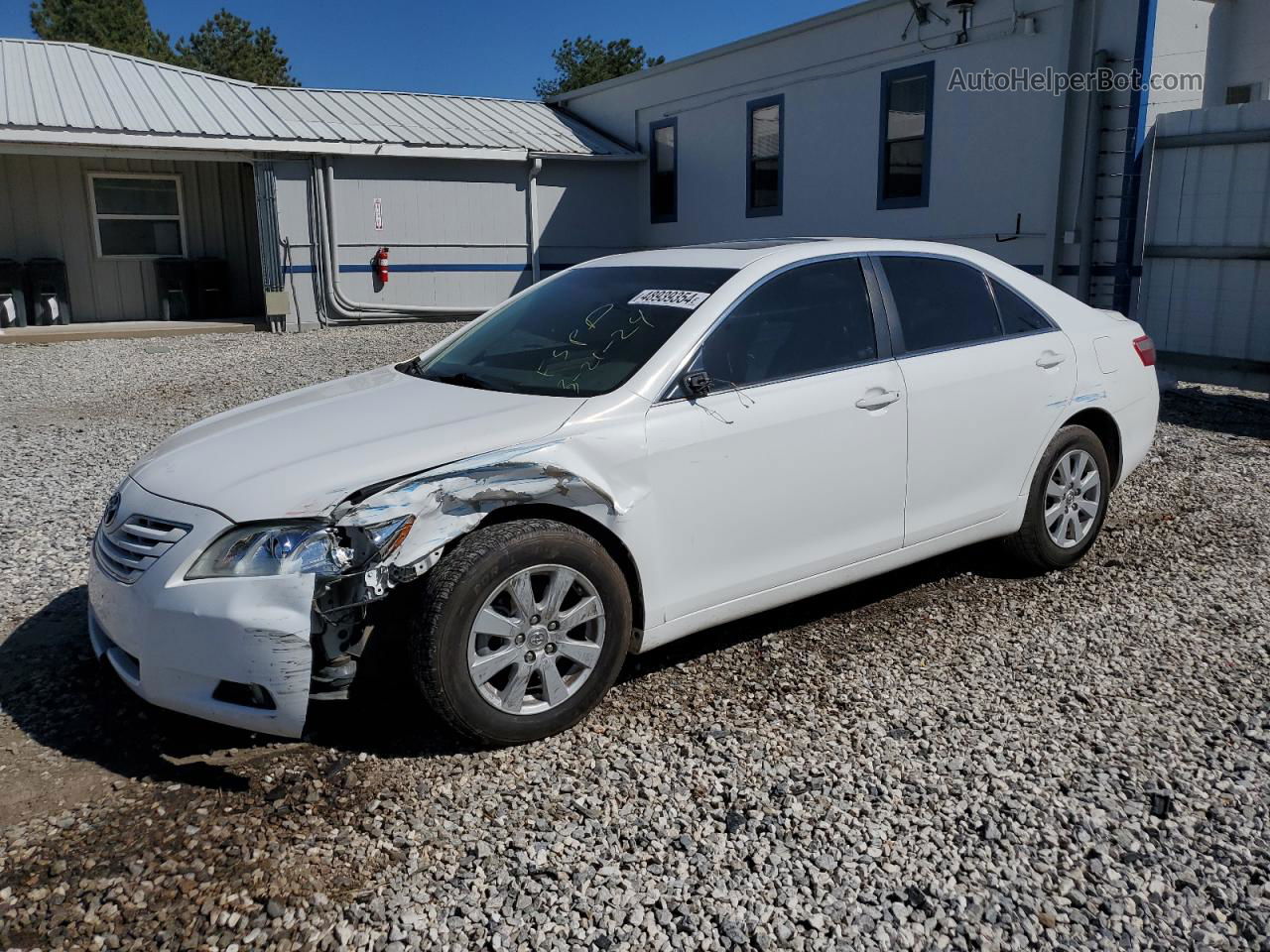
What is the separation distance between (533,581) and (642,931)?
1.16 meters

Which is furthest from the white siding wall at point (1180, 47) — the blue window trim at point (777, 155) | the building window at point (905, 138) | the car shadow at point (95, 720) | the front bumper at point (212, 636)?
the car shadow at point (95, 720)

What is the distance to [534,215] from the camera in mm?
18547

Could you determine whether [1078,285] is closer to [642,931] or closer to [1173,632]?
[1173,632]

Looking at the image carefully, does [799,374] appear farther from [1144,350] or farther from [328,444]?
[1144,350]

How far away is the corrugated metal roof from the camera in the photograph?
1492 cm

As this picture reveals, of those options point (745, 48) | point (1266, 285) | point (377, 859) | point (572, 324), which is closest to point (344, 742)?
point (377, 859)

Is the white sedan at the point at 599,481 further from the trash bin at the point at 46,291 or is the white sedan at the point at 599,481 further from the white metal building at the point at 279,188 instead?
the trash bin at the point at 46,291

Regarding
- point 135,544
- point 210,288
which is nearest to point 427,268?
point 210,288

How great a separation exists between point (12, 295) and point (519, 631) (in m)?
15.3

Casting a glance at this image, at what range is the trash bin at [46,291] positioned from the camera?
1573 centimetres

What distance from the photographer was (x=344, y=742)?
351 centimetres

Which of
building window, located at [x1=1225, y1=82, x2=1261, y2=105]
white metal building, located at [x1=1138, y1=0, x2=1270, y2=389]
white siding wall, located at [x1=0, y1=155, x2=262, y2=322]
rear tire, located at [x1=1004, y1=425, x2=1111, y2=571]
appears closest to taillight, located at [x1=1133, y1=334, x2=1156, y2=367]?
rear tire, located at [x1=1004, y1=425, x2=1111, y2=571]

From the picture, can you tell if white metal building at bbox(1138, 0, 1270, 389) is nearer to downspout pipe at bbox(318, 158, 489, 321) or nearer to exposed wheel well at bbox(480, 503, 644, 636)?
exposed wheel well at bbox(480, 503, 644, 636)

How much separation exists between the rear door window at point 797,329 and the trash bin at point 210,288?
49.9ft
